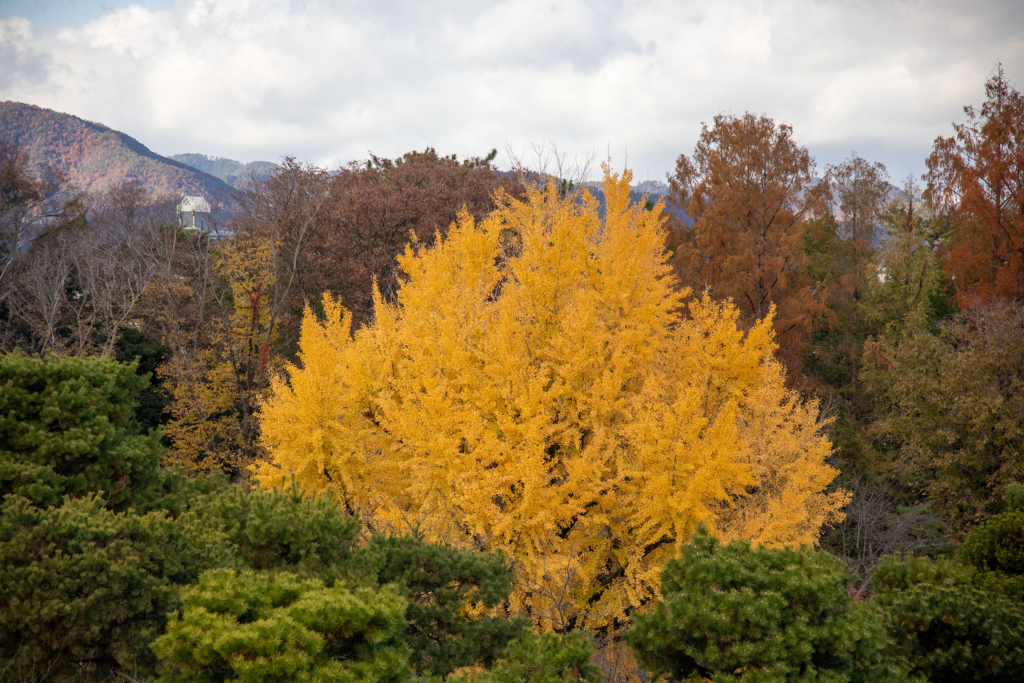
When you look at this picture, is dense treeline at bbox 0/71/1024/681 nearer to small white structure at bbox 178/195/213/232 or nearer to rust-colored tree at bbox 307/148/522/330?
rust-colored tree at bbox 307/148/522/330

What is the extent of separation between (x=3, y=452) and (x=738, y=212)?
72.3 feet

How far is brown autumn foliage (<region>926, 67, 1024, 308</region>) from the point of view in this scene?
20.7 meters

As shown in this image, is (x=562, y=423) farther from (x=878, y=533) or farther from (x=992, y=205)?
(x=992, y=205)

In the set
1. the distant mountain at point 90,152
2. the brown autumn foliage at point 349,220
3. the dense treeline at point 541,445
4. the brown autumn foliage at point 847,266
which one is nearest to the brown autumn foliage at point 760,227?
the dense treeline at point 541,445

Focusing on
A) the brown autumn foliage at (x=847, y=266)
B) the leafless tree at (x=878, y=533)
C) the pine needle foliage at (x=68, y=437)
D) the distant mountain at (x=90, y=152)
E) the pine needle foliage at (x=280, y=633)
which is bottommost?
the leafless tree at (x=878, y=533)

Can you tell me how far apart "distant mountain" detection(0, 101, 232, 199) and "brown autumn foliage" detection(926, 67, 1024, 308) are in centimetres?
5416

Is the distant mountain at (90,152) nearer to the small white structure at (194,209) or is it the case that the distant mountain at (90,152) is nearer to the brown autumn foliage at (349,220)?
the small white structure at (194,209)

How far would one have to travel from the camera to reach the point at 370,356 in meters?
14.7

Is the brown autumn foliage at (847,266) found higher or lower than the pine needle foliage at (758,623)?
higher

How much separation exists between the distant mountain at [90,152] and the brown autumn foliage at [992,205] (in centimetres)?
5416

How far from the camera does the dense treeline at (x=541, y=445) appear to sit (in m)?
6.67

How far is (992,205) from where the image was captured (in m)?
21.2

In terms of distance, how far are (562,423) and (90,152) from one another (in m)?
75.4

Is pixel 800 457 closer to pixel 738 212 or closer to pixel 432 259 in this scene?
pixel 432 259
